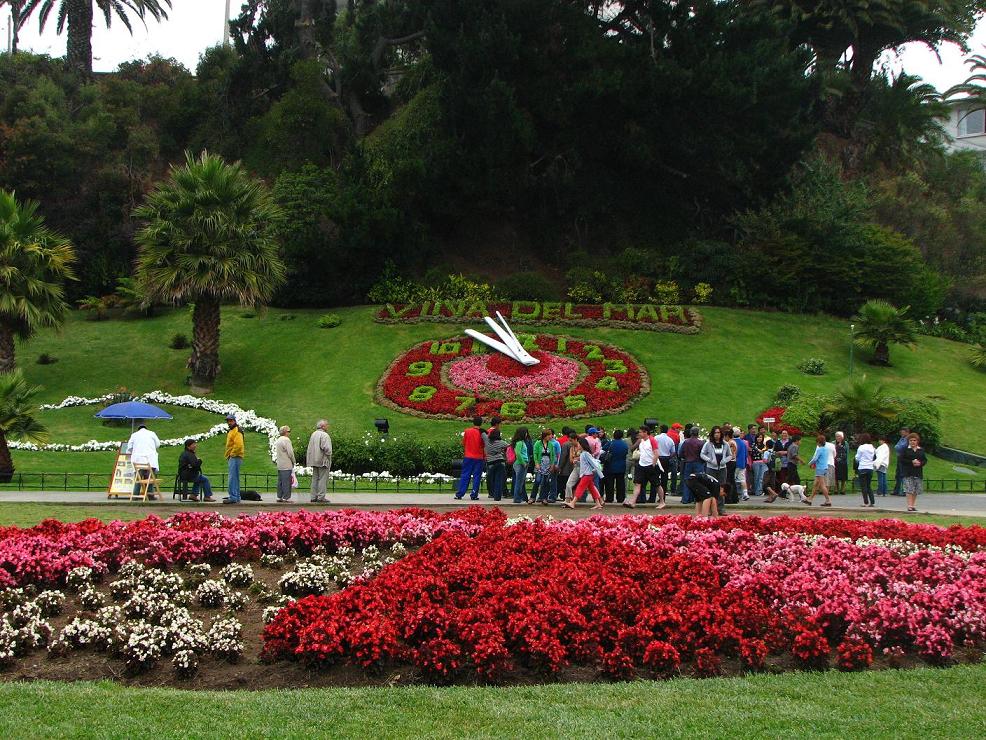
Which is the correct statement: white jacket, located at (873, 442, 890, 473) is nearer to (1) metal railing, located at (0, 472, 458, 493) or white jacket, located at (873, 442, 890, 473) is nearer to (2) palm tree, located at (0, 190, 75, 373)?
(1) metal railing, located at (0, 472, 458, 493)

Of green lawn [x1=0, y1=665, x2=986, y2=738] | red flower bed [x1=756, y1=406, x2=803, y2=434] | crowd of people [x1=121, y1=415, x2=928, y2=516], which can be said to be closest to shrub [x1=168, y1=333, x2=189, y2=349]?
crowd of people [x1=121, y1=415, x2=928, y2=516]

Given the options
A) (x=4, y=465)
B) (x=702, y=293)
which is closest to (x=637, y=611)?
(x=4, y=465)

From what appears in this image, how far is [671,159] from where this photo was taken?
148 feet

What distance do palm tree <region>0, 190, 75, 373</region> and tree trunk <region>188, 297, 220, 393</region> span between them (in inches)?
153

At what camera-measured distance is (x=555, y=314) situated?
1556 inches

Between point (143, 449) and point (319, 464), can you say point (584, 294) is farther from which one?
point (143, 449)

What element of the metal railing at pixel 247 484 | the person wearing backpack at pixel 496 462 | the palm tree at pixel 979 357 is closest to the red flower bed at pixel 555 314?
the palm tree at pixel 979 357

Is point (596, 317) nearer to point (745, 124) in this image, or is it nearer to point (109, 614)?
point (745, 124)

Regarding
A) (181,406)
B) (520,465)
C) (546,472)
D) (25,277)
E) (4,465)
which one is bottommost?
(4,465)

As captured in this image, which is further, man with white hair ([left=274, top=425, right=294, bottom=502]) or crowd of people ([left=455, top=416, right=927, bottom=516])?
man with white hair ([left=274, top=425, right=294, bottom=502])

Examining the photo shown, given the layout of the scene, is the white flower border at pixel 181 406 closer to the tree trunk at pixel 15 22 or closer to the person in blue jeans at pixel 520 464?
the person in blue jeans at pixel 520 464

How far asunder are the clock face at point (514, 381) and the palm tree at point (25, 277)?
9.91 m

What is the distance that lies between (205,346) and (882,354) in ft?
71.3

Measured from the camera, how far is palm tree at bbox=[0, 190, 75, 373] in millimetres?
31788
